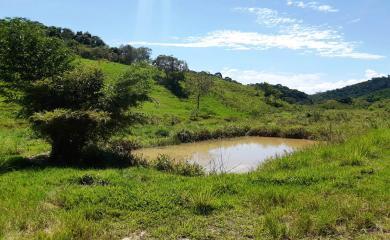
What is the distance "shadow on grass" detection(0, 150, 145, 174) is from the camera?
13.2m

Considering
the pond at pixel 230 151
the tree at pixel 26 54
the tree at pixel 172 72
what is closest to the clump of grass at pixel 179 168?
the pond at pixel 230 151

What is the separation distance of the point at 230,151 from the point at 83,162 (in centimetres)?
1336

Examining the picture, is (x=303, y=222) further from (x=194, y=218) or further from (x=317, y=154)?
(x=317, y=154)

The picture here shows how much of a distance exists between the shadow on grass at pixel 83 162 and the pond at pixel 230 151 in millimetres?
5056

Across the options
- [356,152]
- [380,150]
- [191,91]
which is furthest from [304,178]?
[191,91]

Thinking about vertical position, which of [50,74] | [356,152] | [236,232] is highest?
[50,74]

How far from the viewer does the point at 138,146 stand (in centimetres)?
2519

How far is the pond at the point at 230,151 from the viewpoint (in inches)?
816

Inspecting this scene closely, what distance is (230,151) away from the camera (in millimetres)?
26359

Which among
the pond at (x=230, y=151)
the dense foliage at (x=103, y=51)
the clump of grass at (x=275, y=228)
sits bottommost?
the pond at (x=230, y=151)

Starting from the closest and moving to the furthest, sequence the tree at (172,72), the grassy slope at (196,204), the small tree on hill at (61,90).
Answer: the grassy slope at (196,204) < the small tree on hill at (61,90) < the tree at (172,72)

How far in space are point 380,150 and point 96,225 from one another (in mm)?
11314

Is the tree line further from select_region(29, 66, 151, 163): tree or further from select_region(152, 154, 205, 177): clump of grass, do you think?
select_region(152, 154, 205, 177): clump of grass

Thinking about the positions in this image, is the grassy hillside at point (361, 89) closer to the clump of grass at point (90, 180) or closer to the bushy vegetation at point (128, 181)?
the bushy vegetation at point (128, 181)
